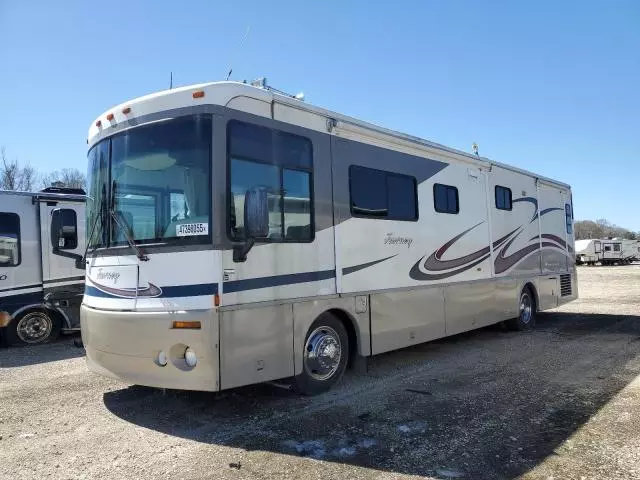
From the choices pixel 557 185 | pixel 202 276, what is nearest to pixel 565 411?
pixel 202 276

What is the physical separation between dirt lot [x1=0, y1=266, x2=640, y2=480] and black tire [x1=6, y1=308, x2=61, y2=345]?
197 centimetres

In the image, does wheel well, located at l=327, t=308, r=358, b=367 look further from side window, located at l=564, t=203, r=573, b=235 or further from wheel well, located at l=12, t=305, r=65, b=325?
side window, located at l=564, t=203, r=573, b=235

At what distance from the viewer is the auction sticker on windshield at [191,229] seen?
4.77m

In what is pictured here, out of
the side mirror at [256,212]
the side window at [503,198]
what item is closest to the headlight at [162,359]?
the side mirror at [256,212]

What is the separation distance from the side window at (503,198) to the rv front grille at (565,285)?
10.6ft

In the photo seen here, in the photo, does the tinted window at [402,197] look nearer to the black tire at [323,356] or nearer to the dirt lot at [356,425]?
the black tire at [323,356]

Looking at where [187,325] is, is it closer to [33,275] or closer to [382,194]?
[382,194]

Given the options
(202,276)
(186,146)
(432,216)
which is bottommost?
(202,276)

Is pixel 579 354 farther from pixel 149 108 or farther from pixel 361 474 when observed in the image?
pixel 149 108

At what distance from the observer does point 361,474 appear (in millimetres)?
3881

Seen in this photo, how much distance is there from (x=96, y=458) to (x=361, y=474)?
2.15 meters

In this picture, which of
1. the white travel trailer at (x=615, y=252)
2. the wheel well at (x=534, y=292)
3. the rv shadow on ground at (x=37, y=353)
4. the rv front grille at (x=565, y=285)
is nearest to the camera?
the rv shadow on ground at (x=37, y=353)

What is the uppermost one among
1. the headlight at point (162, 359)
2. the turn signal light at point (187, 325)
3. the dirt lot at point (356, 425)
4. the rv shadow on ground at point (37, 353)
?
the turn signal light at point (187, 325)

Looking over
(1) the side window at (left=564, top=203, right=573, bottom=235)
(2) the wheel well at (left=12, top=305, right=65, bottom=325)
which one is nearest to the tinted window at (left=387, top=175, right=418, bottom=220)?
(2) the wheel well at (left=12, top=305, right=65, bottom=325)
